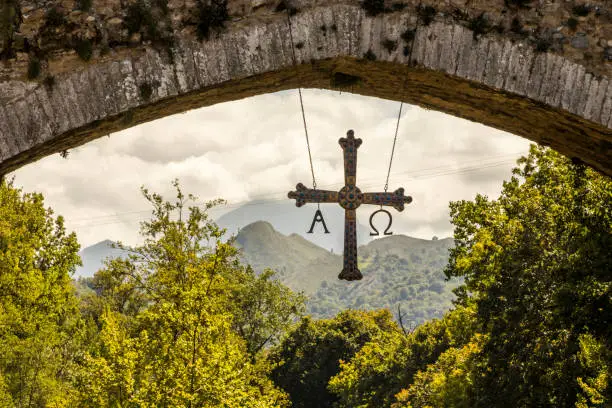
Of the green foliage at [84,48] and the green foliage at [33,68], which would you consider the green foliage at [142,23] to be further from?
the green foliage at [33,68]

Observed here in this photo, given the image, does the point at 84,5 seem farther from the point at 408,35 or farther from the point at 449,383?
the point at 449,383

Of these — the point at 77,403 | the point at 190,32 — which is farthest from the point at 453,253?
the point at 190,32

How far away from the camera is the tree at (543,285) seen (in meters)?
9.63

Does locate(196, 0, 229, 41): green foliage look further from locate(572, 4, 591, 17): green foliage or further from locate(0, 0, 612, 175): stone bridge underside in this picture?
locate(572, 4, 591, 17): green foliage

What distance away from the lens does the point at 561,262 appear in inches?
422

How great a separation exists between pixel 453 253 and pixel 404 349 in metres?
13.8

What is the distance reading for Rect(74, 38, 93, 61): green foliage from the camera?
13.2 ft

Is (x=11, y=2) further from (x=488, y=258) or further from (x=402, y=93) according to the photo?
(x=488, y=258)

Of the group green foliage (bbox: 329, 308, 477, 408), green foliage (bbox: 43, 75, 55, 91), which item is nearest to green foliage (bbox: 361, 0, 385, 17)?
green foliage (bbox: 43, 75, 55, 91)

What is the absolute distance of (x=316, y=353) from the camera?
120ft

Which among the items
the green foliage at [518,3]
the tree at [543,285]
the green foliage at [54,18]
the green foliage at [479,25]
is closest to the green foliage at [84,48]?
the green foliage at [54,18]

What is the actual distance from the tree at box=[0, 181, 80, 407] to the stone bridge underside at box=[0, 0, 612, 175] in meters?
10.5

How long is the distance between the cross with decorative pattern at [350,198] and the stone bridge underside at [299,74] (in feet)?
15.3

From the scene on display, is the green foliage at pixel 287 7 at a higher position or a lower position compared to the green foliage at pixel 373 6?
lower
